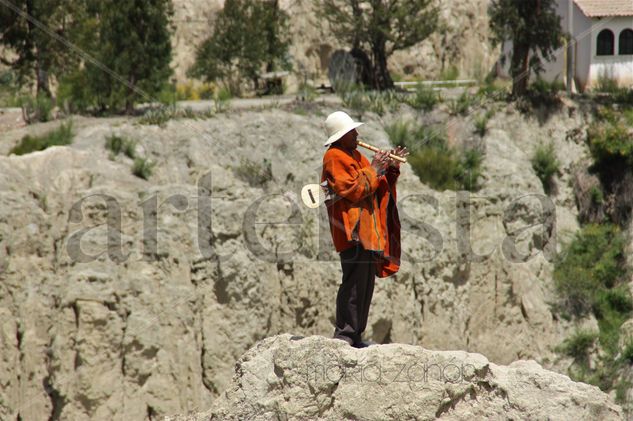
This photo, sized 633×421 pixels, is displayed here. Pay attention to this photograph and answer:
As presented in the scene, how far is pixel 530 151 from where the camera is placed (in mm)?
22094

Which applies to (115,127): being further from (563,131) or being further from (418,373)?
(418,373)

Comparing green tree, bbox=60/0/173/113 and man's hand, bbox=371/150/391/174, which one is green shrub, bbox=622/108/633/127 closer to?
green tree, bbox=60/0/173/113

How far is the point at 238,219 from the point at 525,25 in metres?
9.25

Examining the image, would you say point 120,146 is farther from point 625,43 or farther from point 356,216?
point 625,43

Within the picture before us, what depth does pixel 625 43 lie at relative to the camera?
1040 inches

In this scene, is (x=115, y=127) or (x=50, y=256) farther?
(x=115, y=127)

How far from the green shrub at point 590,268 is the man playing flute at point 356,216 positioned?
11.1 meters

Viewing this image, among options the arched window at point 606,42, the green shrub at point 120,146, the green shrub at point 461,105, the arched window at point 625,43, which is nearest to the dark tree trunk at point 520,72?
the green shrub at point 461,105

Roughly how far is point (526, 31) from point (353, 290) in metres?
14.6

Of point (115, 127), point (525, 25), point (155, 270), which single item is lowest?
point (155, 270)

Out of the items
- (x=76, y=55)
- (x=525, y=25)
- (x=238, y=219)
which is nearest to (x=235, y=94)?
(x=76, y=55)

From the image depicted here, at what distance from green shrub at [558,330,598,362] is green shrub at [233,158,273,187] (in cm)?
565

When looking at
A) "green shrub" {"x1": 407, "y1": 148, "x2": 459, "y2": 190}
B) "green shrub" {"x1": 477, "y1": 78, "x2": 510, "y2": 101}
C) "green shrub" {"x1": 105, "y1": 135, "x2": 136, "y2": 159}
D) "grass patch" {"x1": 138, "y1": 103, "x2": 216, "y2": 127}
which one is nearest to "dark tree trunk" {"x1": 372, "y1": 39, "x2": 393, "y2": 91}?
"green shrub" {"x1": 477, "y1": 78, "x2": 510, "y2": 101}

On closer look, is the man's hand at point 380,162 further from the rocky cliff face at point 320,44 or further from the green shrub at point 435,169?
the rocky cliff face at point 320,44
